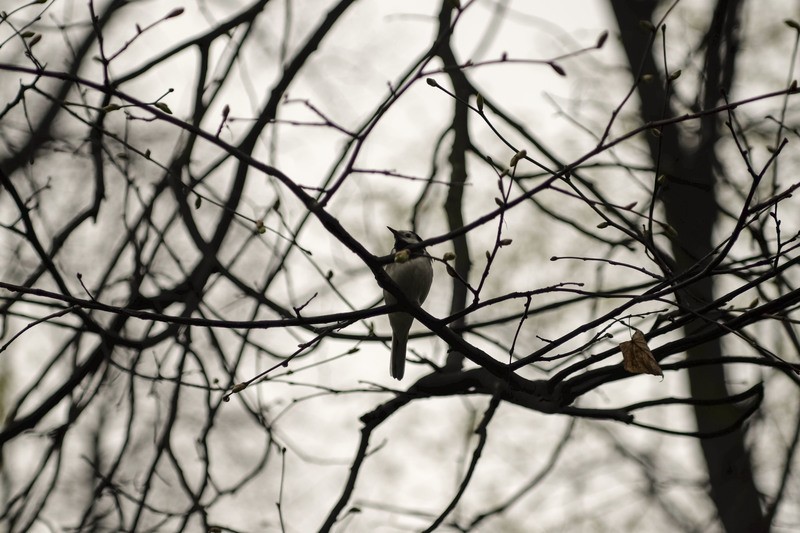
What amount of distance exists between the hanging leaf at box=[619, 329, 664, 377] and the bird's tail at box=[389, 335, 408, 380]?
2558 mm

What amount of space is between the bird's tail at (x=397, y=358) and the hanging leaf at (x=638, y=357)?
2.56 metres

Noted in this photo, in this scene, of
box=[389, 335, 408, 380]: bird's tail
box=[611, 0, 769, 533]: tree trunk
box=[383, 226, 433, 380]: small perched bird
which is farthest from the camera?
box=[389, 335, 408, 380]: bird's tail

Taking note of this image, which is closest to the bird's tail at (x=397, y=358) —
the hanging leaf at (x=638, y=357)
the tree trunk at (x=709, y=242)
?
the tree trunk at (x=709, y=242)

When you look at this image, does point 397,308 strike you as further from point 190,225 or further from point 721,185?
point 721,185

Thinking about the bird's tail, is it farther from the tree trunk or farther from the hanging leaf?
the hanging leaf

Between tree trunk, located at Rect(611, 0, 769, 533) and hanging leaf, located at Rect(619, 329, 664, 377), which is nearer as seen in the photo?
hanging leaf, located at Rect(619, 329, 664, 377)

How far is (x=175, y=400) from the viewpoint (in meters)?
4.21

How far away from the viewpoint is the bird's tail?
5.43m

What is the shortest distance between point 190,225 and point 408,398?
1695mm

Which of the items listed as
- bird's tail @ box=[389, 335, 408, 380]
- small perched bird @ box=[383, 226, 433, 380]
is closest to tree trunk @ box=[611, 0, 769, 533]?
small perched bird @ box=[383, 226, 433, 380]

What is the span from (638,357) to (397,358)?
8.93ft

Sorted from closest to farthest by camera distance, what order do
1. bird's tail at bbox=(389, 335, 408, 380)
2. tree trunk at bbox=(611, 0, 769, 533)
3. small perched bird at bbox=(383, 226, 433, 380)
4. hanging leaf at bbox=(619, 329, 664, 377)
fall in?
1. hanging leaf at bbox=(619, 329, 664, 377)
2. tree trunk at bbox=(611, 0, 769, 533)
3. small perched bird at bbox=(383, 226, 433, 380)
4. bird's tail at bbox=(389, 335, 408, 380)

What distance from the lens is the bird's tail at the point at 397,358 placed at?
5.43 metres

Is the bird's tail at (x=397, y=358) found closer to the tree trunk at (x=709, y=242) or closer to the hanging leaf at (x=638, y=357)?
the tree trunk at (x=709, y=242)
